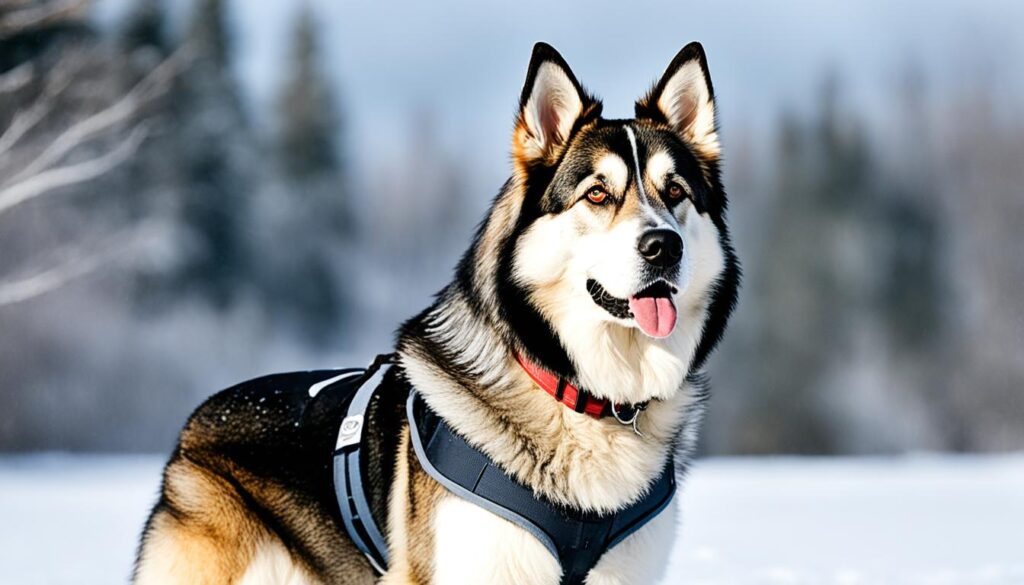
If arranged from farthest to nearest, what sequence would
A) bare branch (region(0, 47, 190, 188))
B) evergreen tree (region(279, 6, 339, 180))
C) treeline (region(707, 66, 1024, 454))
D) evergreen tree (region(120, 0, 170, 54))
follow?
evergreen tree (region(279, 6, 339, 180)), treeline (region(707, 66, 1024, 454)), evergreen tree (region(120, 0, 170, 54)), bare branch (region(0, 47, 190, 188))

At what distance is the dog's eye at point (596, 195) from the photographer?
3773mm

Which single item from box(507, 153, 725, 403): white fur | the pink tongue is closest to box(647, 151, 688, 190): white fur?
box(507, 153, 725, 403): white fur

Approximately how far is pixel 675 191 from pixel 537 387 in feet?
2.60

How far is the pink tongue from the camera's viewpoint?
365 cm

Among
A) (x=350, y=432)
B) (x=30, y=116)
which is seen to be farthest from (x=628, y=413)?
(x=30, y=116)

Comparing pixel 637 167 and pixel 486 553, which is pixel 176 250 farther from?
pixel 486 553

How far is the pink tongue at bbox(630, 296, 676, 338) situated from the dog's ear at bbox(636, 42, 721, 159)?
725mm

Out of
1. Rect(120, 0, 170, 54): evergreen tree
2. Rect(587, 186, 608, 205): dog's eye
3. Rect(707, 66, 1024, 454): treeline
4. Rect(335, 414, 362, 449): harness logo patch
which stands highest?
Rect(120, 0, 170, 54): evergreen tree

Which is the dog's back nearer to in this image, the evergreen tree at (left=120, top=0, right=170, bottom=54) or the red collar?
the red collar

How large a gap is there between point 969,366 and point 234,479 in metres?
28.6

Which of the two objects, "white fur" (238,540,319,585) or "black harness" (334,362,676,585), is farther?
"white fur" (238,540,319,585)

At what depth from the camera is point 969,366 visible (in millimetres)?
29719

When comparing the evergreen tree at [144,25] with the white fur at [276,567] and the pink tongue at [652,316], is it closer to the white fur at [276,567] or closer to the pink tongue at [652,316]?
the white fur at [276,567]

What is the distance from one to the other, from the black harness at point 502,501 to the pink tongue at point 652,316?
0.51 meters
